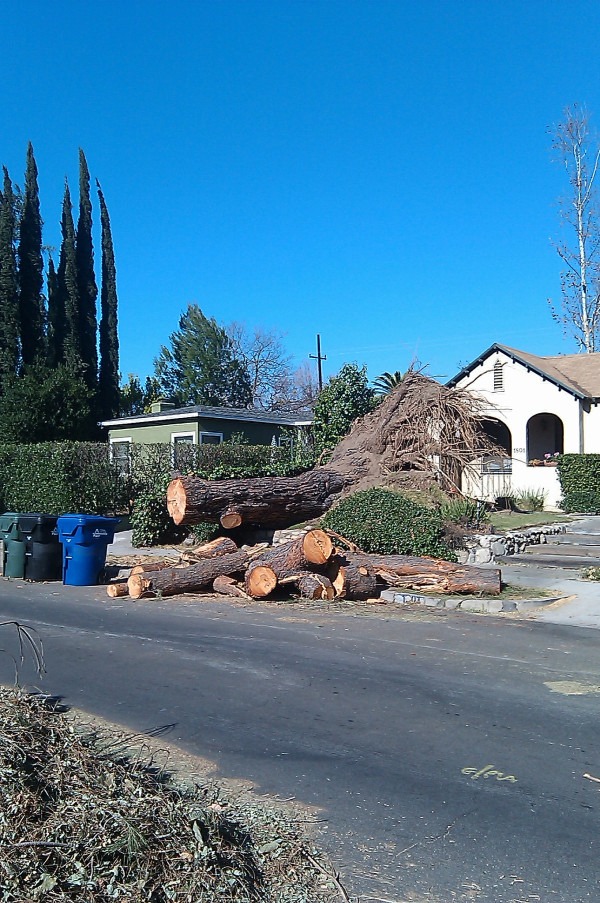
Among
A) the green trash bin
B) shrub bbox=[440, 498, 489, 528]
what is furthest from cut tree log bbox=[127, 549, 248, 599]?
shrub bbox=[440, 498, 489, 528]

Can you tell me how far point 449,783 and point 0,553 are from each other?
1580 cm

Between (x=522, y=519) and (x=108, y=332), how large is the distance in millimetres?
28368

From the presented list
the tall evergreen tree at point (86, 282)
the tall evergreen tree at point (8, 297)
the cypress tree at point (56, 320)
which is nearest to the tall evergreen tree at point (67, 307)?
the cypress tree at point (56, 320)

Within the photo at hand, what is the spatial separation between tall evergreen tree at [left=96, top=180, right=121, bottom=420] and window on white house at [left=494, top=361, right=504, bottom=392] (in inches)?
857

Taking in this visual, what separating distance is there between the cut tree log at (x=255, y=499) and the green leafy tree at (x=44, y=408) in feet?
52.5

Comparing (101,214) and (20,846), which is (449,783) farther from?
(101,214)

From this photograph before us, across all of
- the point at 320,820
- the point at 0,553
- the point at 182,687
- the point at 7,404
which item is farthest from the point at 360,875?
the point at 7,404

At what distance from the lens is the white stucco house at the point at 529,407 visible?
25.9m

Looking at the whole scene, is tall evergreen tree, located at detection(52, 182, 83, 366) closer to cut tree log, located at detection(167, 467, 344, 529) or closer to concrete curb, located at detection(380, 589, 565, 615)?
cut tree log, located at detection(167, 467, 344, 529)

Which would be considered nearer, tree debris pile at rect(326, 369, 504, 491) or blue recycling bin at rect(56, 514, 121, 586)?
blue recycling bin at rect(56, 514, 121, 586)

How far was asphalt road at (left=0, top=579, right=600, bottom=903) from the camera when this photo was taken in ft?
13.7

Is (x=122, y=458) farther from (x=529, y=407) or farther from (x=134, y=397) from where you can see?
(x=134, y=397)

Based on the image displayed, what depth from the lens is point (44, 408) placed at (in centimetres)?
3139

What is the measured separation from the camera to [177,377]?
6122 cm
